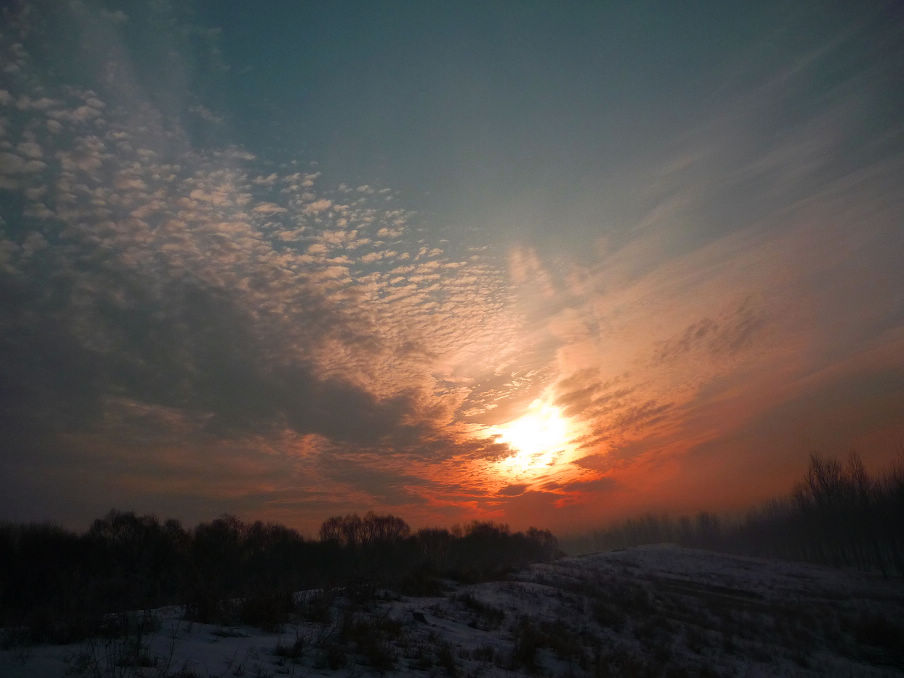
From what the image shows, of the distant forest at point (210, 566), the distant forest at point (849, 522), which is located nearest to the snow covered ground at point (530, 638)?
the distant forest at point (210, 566)

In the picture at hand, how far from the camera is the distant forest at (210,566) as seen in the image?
985 centimetres

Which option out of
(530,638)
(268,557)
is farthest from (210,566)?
(530,638)

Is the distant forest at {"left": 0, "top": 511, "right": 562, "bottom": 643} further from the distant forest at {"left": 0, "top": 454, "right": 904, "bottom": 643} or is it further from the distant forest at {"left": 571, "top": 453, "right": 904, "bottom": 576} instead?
the distant forest at {"left": 571, "top": 453, "right": 904, "bottom": 576}

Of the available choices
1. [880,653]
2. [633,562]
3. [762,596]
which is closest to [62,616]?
[880,653]

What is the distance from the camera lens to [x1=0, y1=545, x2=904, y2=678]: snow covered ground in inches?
288

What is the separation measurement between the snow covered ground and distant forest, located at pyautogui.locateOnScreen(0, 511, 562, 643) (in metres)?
0.73

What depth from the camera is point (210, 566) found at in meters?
42.8

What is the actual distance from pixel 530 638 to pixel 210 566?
39747 millimetres

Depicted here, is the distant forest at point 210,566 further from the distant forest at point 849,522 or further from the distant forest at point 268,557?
the distant forest at point 849,522

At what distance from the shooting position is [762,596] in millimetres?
34531

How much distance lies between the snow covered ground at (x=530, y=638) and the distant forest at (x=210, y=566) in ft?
2.39

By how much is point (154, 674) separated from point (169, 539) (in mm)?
52627

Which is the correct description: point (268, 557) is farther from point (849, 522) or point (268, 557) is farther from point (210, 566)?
point (849, 522)

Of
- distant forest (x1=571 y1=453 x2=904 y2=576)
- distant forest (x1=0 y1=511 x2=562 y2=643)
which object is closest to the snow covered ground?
distant forest (x1=0 y1=511 x2=562 y2=643)
